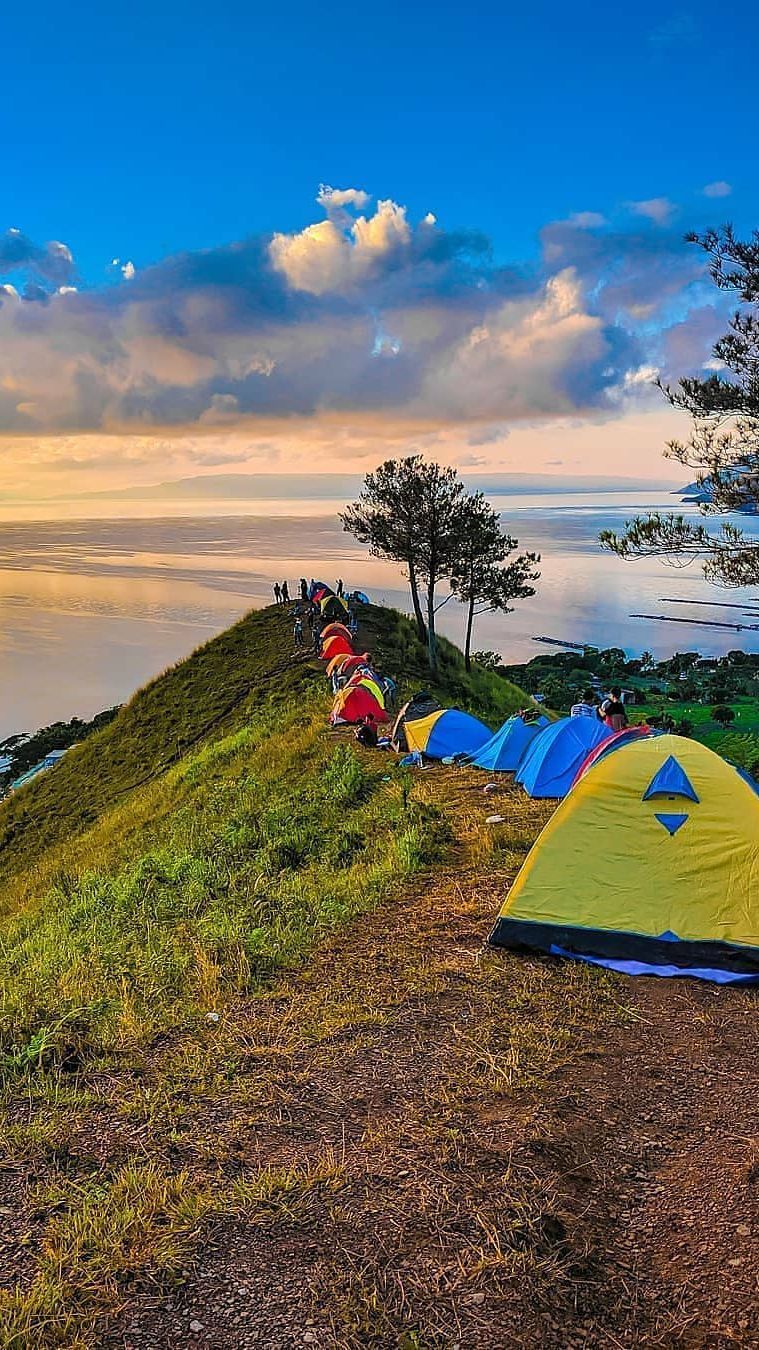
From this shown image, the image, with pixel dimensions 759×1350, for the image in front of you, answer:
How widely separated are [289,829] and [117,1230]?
917cm

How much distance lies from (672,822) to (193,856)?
8.40 metres

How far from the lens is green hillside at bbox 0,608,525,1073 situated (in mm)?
7985

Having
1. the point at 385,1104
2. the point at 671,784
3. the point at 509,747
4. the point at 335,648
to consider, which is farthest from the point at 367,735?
the point at 385,1104

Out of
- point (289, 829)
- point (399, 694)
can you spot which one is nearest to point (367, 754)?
point (289, 829)

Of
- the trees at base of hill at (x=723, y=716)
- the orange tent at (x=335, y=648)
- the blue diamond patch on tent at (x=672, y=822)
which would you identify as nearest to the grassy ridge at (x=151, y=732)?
the orange tent at (x=335, y=648)

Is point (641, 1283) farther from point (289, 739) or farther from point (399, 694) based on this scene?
point (399, 694)

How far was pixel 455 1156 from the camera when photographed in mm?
5199

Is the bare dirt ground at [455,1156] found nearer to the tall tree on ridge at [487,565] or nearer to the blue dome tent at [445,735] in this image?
the blue dome tent at [445,735]

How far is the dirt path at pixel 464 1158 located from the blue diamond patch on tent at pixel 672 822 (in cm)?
157

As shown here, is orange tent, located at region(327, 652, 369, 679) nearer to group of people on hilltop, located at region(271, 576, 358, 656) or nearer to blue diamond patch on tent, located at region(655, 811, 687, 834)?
group of people on hilltop, located at region(271, 576, 358, 656)

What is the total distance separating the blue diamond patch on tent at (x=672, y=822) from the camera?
8.45m

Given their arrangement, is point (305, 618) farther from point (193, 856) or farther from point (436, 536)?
point (193, 856)

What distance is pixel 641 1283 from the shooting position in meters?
4.25

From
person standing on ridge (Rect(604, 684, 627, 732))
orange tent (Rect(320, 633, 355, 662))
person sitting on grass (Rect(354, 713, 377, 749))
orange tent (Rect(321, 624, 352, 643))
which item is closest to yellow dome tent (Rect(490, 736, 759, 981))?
person standing on ridge (Rect(604, 684, 627, 732))
